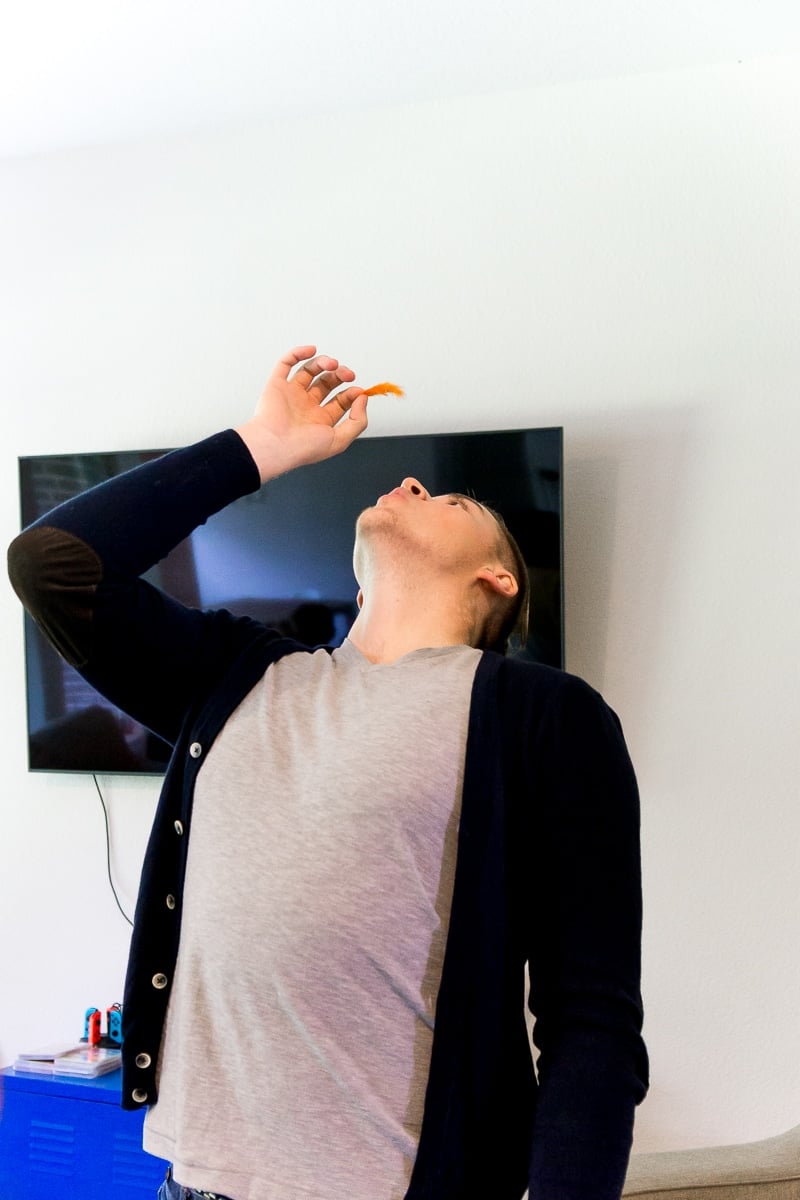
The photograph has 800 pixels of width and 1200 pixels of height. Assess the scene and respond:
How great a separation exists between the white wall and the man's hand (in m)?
1.17

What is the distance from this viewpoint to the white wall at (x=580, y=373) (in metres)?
2.34

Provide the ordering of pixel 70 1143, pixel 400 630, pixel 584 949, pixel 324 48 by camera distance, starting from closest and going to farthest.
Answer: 1. pixel 584 949
2. pixel 400 630
3. pixel 70 1143
4. pixel 324 48

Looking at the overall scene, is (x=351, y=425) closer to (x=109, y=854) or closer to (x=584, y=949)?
(x=584, y=949)

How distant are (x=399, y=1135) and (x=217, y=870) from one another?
29cm

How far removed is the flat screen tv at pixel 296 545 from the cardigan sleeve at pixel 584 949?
1250 mm

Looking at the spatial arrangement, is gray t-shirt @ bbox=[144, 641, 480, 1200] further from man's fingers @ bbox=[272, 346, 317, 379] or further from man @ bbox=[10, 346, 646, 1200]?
man's fingers @ bbox=[272, 346, 317, 379]

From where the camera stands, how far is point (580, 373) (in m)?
2.48

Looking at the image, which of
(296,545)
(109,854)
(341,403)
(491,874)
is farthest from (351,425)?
(109,854)

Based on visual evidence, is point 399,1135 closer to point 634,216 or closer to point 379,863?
point 379,863

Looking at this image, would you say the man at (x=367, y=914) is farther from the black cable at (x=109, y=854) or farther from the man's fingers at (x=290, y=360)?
the black cable at (x=109, y=854)

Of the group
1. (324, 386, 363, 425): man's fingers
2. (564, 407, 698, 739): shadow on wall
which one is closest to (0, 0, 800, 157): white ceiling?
Answer: (564, 407, 698, 739): shadow on wall

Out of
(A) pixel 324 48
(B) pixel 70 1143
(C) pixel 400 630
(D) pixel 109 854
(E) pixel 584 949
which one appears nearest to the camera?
(E) pixel 584 949

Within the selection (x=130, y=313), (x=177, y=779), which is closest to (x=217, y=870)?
(x=177, y=779)

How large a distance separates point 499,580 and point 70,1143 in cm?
170
